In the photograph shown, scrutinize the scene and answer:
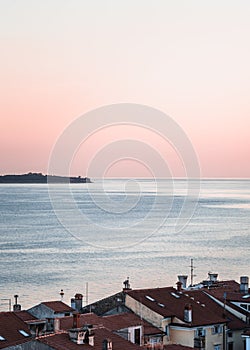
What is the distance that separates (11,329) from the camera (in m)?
25.9

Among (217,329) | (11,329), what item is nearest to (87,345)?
(11,329)

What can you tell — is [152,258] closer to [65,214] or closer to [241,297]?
[241,297]

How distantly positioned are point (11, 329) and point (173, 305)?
7345mm

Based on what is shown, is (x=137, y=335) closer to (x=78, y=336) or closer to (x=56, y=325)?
(x=56, y=325)

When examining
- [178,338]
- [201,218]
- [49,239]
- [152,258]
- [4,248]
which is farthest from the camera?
[201,218]

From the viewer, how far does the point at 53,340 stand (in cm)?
2136

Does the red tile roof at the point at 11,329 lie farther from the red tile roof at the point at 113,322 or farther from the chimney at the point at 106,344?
the chimney at the point at 106,344

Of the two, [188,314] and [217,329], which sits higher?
[188,314]

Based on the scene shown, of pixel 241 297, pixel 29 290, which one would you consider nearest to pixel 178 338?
pixel 241 297

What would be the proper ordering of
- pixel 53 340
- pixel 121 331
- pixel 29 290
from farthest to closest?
pixel 29 290
pixel 121 331
pixel 53 340

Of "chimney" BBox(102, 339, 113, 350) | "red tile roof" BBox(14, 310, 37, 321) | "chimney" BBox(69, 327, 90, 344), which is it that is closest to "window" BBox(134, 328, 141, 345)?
"red tile roof" BBox(14, 310, 37, 321)

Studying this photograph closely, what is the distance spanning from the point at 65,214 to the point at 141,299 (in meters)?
121

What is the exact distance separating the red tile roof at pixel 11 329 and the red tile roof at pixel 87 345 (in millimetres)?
2199

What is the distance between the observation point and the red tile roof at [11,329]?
974 inches
